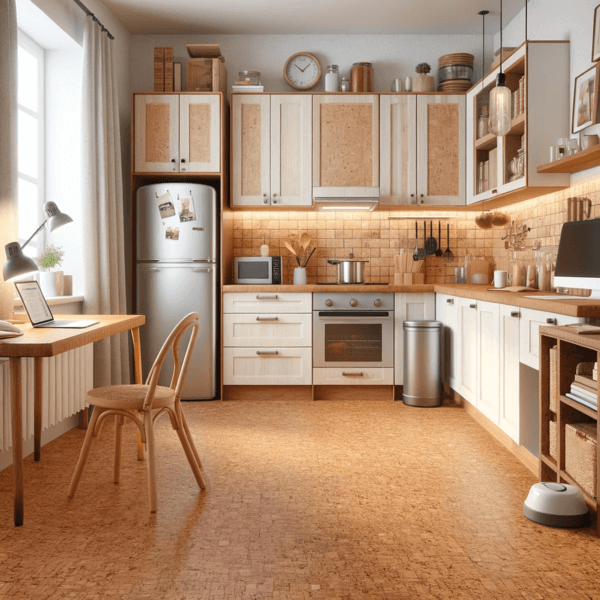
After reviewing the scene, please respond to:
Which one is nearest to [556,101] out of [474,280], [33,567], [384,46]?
[474,280]

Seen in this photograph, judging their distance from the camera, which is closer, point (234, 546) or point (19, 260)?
point (234, 546)

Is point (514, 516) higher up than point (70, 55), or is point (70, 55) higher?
point (70, 55)

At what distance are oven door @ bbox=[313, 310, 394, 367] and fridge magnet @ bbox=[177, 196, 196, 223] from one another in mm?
1181

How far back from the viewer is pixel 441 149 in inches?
187

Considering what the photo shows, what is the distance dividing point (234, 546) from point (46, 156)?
3041 mm

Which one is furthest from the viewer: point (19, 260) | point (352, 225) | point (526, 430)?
point (352, 225)

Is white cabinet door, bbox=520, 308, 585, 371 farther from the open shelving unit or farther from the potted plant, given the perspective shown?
the potted plant

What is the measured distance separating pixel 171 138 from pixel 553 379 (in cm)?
336

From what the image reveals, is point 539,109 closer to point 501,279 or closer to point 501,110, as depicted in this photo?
point 501,279

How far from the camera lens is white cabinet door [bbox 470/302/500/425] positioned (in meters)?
3.30

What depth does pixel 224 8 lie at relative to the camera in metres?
4.47

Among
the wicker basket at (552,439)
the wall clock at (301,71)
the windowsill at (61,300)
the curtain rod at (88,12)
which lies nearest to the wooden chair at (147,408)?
the windowsill at (61,300)

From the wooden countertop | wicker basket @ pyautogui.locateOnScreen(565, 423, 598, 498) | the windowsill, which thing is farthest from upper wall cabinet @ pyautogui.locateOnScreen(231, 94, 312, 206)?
wicker basket @ pyautogui.locateOnScreen(565, 423, 598, 498)

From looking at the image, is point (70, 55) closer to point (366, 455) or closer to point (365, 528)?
point (366, 455)
